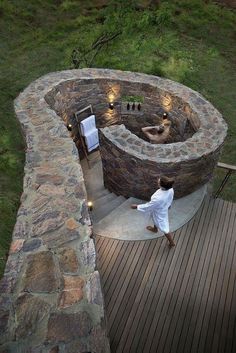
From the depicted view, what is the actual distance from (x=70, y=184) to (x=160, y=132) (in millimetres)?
5153

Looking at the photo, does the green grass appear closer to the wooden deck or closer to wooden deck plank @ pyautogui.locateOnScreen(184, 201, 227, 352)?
wooden deck plank @ pyautogui.locateOnScreen(184, 201, 227, 352)

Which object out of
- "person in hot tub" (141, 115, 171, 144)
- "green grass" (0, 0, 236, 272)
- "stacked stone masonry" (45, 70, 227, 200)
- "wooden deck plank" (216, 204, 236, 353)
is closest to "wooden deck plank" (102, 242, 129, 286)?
"stacked stone masonry" (45, 70, 227, 200)

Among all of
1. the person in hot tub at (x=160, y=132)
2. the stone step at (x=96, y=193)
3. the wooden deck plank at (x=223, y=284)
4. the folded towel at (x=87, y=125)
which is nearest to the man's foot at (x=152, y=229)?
the wooden deck plank at (x=223, y=284)

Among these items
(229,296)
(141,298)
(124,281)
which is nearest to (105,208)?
(124,281)

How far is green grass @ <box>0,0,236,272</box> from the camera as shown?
53.5 feet

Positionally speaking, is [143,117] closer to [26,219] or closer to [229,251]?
[229,251]

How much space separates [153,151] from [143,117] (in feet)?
12.6

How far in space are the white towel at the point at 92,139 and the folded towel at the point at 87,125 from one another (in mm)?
129

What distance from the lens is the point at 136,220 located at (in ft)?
28.7

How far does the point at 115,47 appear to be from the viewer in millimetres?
18281

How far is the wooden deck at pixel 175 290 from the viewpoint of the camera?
6531mm

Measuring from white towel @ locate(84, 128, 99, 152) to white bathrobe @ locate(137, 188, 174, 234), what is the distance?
201 inches

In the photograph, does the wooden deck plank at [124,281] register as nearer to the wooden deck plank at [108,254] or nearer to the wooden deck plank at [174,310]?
the wooden deck plank at [108,254]

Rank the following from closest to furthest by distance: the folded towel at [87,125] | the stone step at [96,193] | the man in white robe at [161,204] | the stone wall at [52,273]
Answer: the stone wall at [52,273] < the man in white robe at [161,204] < the stone step at [96,193] < the folded towel at [87,125]
